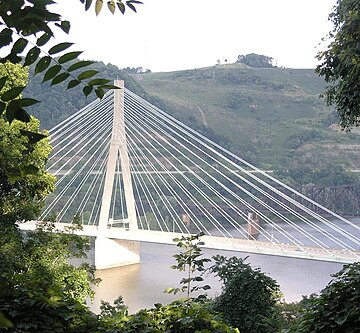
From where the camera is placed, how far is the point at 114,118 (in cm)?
1267

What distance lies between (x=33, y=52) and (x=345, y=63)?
10.2ft

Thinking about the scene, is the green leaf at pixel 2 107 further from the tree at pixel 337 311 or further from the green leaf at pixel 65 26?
the tree at pixel 337 311

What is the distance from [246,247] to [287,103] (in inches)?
715

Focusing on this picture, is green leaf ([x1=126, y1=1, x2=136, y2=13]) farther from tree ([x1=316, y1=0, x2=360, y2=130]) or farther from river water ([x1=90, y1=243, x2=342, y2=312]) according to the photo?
river water ([x1=90, y1=243, x2=342, y2=312])

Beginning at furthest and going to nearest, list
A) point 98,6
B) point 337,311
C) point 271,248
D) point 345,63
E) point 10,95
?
point 271,248 < point 345,63 < point 337,311 < point 98,6 < point 10,95

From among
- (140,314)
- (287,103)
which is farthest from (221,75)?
(140,314)

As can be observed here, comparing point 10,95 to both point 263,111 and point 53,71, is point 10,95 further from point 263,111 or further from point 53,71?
point 263,111

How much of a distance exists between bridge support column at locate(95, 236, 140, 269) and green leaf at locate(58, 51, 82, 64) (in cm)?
1192

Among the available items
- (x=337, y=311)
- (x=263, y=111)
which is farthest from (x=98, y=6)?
(x=263, y=111)

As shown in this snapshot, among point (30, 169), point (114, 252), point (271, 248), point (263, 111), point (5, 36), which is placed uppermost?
point (5, 36)

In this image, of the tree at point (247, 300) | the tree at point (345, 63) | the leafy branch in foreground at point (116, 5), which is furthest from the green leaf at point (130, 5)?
the tree at point (247, 300)

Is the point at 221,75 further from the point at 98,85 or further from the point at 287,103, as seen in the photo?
the point at 98,85

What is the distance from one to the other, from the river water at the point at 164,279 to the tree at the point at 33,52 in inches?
322

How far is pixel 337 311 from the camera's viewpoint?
138 cm
